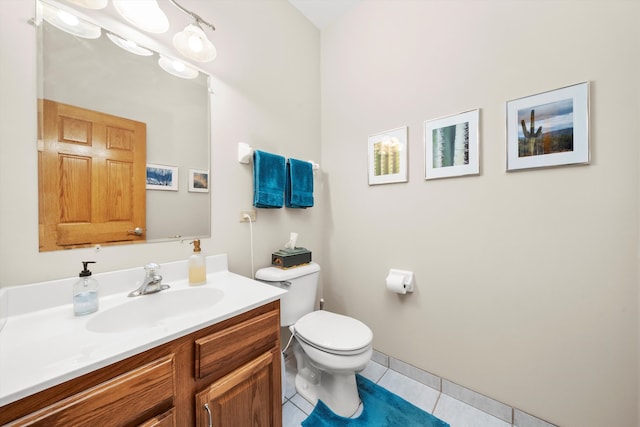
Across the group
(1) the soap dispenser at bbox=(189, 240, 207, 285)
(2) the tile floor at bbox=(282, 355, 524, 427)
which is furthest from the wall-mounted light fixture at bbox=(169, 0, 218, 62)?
(2) the tile floor at bbox=(282, 355, 524, 427)

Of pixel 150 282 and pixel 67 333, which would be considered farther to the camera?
pixel 150 282

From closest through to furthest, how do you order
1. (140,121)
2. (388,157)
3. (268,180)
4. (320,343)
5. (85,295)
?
(85,295) < (140,121) < (320,343) < (268,180) < (388,157)

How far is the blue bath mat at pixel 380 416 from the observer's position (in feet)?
4.14

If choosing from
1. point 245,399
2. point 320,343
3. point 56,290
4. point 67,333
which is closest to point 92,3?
point 56,290

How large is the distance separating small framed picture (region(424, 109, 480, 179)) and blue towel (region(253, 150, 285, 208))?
0.94 m

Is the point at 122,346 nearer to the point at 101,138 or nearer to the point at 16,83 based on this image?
the point at 101,138

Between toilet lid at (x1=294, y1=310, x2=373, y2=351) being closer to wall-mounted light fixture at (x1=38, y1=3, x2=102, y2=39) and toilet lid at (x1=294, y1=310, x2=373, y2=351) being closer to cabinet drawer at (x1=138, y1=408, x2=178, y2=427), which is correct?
cabinet drawer at (x1=138, y1=408, x2=178, y2=427)

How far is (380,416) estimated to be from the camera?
4.30ft

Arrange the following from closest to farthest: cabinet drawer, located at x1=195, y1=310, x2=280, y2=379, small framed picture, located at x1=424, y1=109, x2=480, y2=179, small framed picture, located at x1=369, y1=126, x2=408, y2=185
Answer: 1. cabinet drawer, located at x1=195, y1=310, x2=280, y2=379
2. small framed picture, located at x1=424, y1=109, x2=480, y2=179
3. small framed picture, located at x1=369, y1=126, x2=408, y2=185

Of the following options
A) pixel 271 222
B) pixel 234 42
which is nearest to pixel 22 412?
pixel 271 222

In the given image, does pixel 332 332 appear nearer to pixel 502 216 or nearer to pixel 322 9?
pixel 502 216

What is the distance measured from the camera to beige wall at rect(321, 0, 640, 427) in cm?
103

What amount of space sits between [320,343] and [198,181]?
1090 millimetres

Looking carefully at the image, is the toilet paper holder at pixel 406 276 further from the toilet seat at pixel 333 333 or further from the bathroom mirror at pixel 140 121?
the bathroom mirror at pixel 140 121
